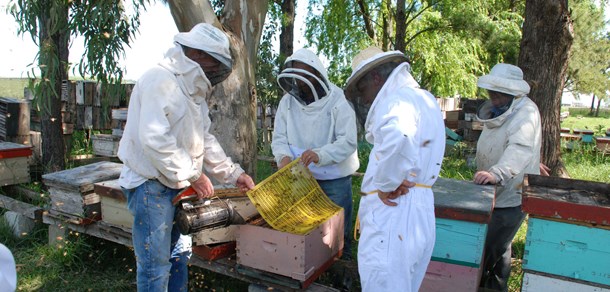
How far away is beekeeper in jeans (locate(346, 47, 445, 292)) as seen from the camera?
1.84 m

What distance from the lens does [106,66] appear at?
485cm

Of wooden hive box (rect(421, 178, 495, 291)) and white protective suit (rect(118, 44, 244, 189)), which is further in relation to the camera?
wooden hive box (rect(421, 178, 495, 291))

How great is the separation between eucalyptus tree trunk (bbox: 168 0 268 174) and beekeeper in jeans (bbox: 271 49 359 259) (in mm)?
514

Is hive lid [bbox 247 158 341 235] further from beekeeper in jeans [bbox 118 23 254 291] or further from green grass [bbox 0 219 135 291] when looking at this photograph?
green grass [bbox 0 219 135 291]

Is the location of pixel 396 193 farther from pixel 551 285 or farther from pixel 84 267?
pixel 84 267

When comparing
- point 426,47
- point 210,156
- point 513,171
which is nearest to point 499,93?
point 513,171

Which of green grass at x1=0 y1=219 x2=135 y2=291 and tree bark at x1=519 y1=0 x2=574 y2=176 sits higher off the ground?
tree bark at x1=519 y1=0 x2=574 y2=176

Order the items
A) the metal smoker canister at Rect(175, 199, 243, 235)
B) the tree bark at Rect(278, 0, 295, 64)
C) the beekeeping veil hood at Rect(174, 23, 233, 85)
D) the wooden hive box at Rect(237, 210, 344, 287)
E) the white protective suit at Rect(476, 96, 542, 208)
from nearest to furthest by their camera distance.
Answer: the beekeeping veil hood at Rect(174, 23, 233, 85) → the metal smoker canister at Rect(175, 199, 243, 235) → the wooden hive box at Rect(237, 210, 344, 287) → the white protective suit at Rect(476, 96, 542, 208) → the tree bark at Rect(278, 0, 295, 64)

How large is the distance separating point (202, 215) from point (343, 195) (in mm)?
1201

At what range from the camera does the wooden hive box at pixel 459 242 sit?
2199 millimetres

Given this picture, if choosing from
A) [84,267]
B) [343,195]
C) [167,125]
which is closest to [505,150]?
[343,195]

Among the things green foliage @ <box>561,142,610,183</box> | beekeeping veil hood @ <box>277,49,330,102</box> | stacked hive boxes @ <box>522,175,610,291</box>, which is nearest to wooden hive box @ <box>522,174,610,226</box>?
stacked hive boxes @ <box>522,175,610,291</box>

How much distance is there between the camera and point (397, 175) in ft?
6.06

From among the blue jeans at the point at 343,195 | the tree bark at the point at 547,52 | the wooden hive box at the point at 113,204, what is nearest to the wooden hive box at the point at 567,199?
the blue jeans at the point at 343,195
